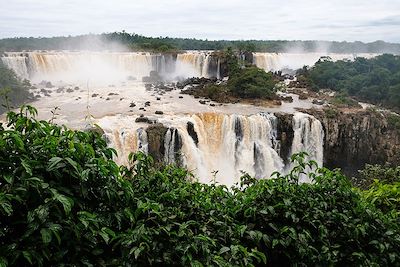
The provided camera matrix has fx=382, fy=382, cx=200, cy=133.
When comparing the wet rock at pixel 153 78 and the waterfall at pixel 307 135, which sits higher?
the wet rock at pixel 153 78

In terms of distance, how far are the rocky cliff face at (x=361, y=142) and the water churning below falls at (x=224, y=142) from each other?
233 cm

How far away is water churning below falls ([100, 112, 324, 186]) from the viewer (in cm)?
1445

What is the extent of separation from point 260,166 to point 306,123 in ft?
11.8

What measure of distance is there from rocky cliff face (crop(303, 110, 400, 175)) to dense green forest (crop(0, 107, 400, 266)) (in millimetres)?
16973

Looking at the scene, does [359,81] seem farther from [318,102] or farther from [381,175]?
[381,175]

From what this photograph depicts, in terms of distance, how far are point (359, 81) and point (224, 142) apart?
56.1ft

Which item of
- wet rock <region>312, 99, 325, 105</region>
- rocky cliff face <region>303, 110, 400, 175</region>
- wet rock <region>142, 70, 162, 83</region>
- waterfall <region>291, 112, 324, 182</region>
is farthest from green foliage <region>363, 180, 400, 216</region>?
wet rock <region>142, 70, 162, 83</region>

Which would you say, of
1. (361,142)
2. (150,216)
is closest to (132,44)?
(361,142)

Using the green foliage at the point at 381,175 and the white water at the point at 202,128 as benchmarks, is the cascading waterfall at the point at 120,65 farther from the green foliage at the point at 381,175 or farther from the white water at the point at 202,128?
the green foliage at the point at 381,175

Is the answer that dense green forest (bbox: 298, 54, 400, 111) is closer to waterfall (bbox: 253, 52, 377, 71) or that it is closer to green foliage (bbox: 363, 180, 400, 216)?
waterfall (bbox: 253, 52, 377, 71)

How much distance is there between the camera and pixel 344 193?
377 cm

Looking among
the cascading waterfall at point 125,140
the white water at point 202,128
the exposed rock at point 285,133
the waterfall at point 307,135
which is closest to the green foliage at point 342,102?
the white water at point 202,128

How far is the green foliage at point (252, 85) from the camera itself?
2231 cm

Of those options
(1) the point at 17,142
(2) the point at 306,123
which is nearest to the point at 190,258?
(1) the point at 17,142
